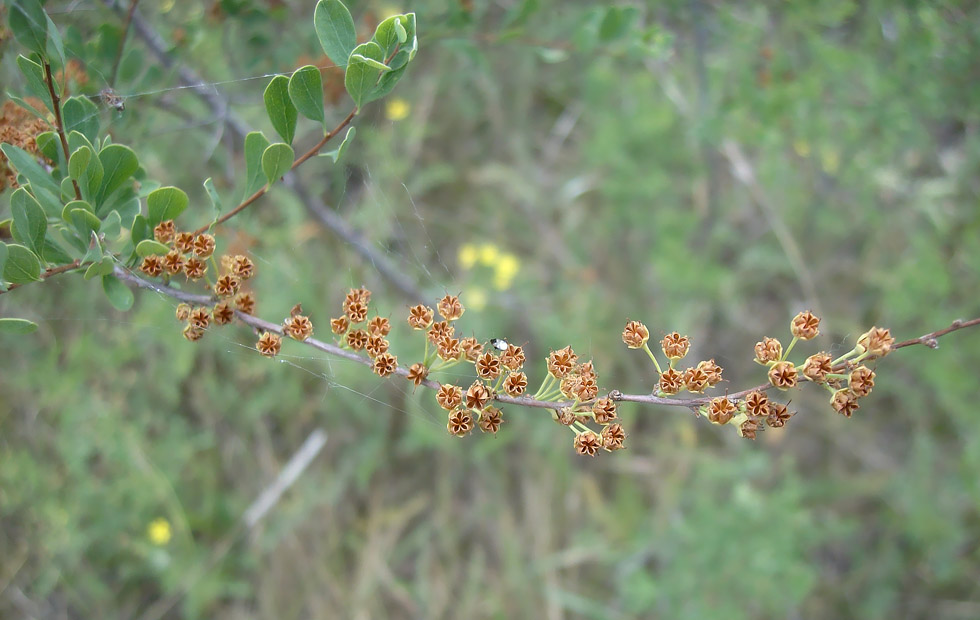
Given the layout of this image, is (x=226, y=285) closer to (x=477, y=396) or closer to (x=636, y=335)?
(x=477, y=396)

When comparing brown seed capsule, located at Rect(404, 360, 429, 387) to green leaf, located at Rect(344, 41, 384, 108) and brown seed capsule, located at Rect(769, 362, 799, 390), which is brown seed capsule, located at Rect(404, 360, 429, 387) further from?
brown seed capsule, located at Rect(769, 362, 799, 390)

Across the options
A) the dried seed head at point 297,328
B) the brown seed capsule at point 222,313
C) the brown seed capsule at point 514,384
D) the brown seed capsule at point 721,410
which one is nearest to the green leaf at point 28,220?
the brown seed capsule at point 222,313

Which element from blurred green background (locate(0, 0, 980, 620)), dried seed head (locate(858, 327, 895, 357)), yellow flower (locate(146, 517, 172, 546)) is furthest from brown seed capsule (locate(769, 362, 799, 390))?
yellow flower (locate(146, 517, 172, 546))

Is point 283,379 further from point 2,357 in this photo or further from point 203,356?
point 2,357

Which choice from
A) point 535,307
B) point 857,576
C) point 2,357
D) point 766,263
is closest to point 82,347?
point 2,357

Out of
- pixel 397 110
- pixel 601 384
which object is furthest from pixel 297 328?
pixel 397 110
